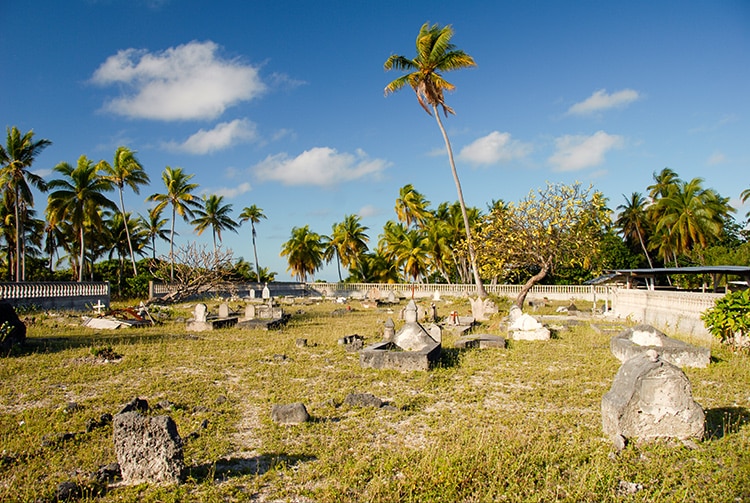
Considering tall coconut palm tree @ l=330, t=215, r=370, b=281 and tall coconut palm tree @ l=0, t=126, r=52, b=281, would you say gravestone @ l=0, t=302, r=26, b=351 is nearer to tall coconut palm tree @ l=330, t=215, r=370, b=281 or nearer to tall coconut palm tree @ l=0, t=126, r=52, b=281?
tall coconut palm tree @ l=0, t=126, r=52, b=281

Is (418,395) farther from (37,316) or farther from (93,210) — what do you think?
(93,210)

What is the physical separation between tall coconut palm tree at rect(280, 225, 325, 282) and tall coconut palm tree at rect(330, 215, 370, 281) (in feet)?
7.53

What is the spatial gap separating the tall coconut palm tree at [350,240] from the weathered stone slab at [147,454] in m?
47.8

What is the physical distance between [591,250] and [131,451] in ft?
77.3

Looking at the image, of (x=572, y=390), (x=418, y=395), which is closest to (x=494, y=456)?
(x=418, y=395)

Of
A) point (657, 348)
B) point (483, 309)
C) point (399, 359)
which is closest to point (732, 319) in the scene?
point (657, 348)

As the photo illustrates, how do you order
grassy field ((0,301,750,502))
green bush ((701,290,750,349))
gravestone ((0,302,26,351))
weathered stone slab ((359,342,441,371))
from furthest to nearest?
gravestone ((0,302,26,351))
green bush ((701,290,750,349))
weathered stone slab ((359,342,441,371))
grassy field ((0,301,750,502))

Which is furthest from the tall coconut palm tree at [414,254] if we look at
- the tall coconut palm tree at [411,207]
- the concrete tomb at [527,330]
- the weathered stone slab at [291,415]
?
the weathered stone slab at [291,415]

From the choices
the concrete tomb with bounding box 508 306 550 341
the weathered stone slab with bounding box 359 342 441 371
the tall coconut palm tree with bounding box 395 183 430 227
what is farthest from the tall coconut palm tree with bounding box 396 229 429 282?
the weathered stone slab with bounding box 359 342 441 371

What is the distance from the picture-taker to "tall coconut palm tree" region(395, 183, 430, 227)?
166 feet

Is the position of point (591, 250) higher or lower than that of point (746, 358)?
higher

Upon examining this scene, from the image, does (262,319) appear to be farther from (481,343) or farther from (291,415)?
(291,415)

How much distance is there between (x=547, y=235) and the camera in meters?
24.0

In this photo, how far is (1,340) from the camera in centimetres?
1264
